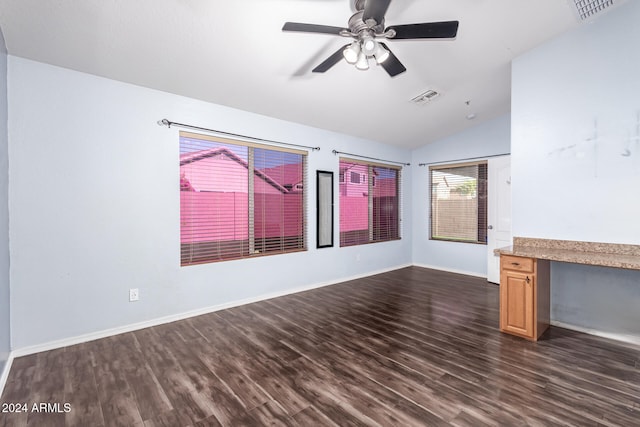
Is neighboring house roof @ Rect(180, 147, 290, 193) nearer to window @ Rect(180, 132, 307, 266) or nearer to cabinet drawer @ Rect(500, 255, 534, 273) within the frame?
window @ Rect(180, 132, 307, 266)

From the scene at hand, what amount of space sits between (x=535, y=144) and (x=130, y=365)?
463 cm

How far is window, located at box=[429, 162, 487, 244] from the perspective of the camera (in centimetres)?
553

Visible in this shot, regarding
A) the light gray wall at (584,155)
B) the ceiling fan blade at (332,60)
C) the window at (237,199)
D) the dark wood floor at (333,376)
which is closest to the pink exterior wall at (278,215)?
the window at (237,199)

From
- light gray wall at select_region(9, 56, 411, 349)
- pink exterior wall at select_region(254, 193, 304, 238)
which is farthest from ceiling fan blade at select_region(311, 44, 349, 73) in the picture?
pink exterior wall at select_region(254, 193, 304, 238)

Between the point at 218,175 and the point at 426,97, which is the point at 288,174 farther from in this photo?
the point at 426,97

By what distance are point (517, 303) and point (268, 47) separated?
354 cm

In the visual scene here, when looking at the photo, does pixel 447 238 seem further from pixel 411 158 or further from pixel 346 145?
pixel 346 145

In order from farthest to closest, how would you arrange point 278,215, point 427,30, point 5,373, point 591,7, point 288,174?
point 288,174
point 278,215
point 591,7
point 5,373
point 427,30

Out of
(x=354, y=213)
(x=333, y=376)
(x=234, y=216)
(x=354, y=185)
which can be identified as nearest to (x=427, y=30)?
(x=333, y=376)

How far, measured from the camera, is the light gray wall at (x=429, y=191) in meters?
5.31

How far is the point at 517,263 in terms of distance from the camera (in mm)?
2994

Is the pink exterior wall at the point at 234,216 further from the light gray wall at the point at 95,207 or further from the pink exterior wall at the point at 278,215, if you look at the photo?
the light gray wall at the point at 95,207

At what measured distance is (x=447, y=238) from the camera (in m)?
6.00

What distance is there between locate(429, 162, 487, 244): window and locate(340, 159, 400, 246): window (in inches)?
31.1
